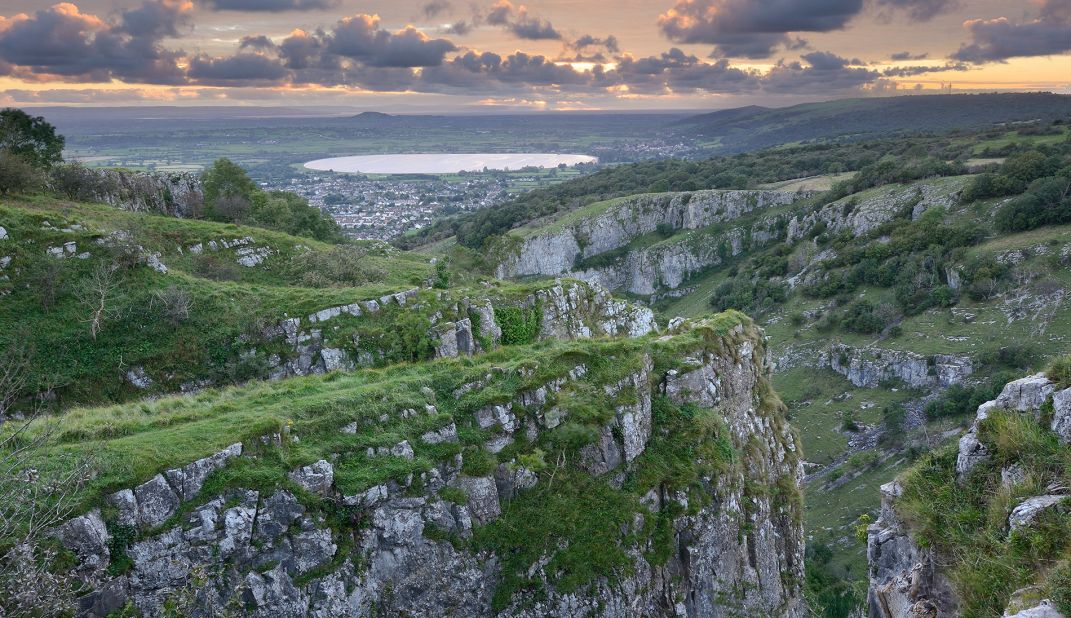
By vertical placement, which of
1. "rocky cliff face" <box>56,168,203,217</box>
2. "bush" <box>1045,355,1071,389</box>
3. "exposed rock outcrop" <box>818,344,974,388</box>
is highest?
"rocky cliff face" <box>56,168,203,217</box>

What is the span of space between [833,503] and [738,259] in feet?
250

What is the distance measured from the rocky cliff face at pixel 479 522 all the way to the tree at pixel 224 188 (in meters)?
41.0

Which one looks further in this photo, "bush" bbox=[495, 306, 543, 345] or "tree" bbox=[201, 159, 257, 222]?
"tree" bbox=[201, 159, 257, 222]

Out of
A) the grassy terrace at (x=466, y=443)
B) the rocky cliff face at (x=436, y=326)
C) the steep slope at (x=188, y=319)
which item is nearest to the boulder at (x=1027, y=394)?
the grassy terrace at (x=466, y=443)

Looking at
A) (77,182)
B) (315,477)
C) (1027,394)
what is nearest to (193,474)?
(315,477)

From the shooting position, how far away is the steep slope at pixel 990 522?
8.62 m

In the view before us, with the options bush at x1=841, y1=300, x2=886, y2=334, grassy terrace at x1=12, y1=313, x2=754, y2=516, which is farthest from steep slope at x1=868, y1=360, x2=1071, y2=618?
bush at x1=841, y1=300, x2=886, y2=334

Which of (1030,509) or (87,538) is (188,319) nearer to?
(87,538)

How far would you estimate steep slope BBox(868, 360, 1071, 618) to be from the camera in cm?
862

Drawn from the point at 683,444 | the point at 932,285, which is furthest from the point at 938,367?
the point at 683,444

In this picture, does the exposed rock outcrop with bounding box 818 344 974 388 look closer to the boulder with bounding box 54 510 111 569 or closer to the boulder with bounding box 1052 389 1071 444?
the boulder with bounding box 1052 389 1071 444

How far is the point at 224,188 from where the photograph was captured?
2084 inches

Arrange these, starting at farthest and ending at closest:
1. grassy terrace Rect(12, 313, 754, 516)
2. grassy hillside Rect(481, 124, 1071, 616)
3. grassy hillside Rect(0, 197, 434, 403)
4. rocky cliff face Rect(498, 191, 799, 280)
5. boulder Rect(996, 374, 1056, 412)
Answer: rocky cliff face Rect(498, 191, 799, 280), grassy hillside Rect(481, 124, 1071, 616), grassy hillside Rect(0, 197, 434, 403), grassy terrace Rect(12, 313, 754, 516), boulder Rect(996, 374, 1056, 412)

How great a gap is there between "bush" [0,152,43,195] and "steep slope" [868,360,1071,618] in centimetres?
4638
